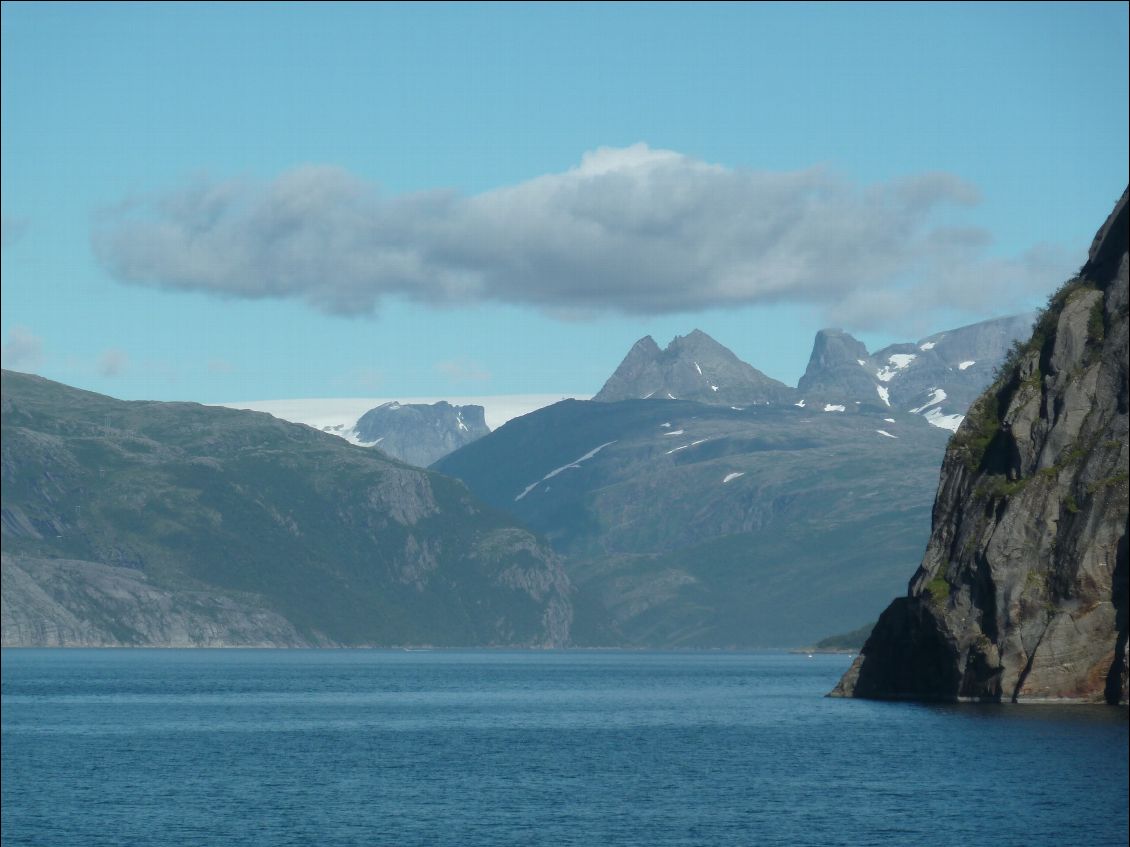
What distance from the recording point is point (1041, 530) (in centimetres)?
16488

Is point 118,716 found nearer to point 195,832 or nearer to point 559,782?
point 559,782

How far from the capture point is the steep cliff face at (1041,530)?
156 m

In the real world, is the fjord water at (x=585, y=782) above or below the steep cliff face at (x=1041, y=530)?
below

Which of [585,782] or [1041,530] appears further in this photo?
[1041,530]

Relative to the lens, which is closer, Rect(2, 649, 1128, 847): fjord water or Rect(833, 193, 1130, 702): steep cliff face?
Rect(2, 649, 1128, 847): fjord water

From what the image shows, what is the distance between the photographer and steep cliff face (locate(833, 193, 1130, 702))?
155500 mm

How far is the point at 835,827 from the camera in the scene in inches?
3851

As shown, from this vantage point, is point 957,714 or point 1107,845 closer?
point 1107,845

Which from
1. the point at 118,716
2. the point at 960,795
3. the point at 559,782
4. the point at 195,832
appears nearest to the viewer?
the point at 195,832

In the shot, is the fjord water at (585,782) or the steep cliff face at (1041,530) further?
the steep cliff face at (1041,530)

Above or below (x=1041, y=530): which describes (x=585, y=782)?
below

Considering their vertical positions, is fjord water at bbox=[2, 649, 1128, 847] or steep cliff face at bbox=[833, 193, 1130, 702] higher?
steep cliff face at bbox=[833, 193, 1130, 702]

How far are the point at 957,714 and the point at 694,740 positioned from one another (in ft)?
76.4

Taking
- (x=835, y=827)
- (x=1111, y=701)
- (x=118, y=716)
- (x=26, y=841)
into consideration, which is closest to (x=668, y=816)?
(x=835, y=827)
